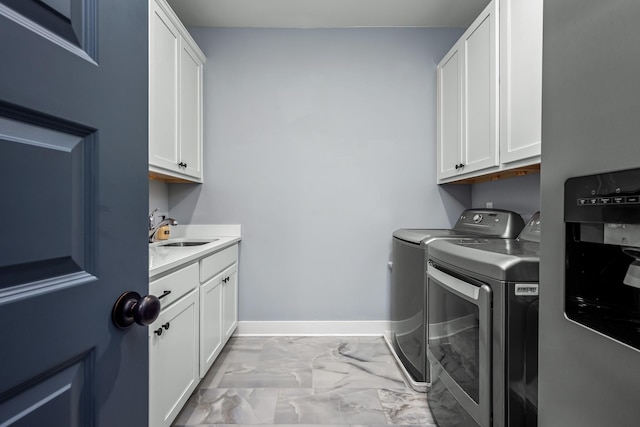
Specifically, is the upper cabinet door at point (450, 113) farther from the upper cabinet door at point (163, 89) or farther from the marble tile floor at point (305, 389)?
the upper cabinet door at point (163, 89)

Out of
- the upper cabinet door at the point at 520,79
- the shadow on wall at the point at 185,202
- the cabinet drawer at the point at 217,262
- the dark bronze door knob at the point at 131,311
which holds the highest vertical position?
the upper cabinet door at the point at 520,79

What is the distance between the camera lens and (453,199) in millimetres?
2748

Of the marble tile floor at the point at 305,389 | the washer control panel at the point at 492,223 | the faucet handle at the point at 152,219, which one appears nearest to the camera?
the marble tile floor at the point at 305,389

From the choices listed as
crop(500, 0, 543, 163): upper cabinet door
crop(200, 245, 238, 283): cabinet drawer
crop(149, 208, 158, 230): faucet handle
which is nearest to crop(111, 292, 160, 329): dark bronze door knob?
crop(200, 245, 238, 283): cabinet drawer

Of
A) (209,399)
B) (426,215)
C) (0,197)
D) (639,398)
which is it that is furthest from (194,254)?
(426,215)

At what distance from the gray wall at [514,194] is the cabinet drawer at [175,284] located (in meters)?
2.06

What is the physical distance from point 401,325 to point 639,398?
6.05ft

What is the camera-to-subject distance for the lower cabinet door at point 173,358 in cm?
128

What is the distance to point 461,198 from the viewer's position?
108 inches

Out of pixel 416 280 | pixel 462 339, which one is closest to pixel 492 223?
pixel 416 280

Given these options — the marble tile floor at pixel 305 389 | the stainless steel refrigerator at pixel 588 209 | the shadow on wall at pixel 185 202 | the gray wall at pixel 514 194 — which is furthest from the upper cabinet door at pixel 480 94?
the shadow on wall at pixel 185 202

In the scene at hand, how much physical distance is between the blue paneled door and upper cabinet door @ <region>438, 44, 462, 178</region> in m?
2.19

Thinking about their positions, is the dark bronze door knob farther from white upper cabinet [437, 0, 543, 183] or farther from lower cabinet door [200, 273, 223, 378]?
white upper cabinet [437, 0, 543, 183]

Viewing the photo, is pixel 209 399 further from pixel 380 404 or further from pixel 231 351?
pixel 380 404
